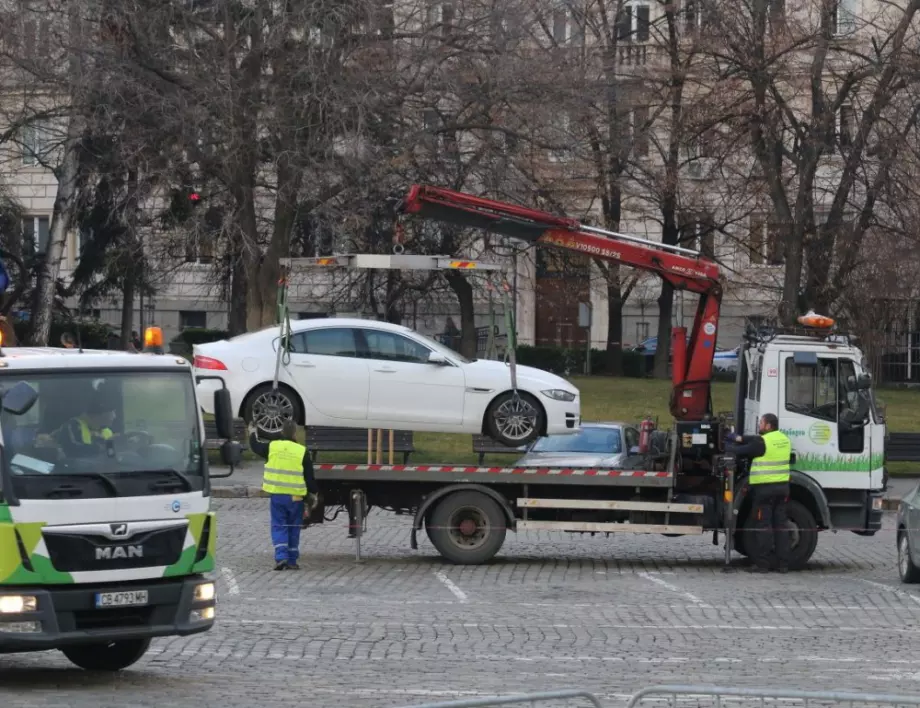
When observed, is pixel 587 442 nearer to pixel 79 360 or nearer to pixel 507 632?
pixel 507 632

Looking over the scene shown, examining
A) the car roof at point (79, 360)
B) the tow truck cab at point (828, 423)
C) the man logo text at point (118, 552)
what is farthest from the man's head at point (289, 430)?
the man logo text at point (118, 552)

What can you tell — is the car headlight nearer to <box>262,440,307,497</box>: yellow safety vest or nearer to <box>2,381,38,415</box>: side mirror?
<box>262,440,307,497</box>: yellow safety vest

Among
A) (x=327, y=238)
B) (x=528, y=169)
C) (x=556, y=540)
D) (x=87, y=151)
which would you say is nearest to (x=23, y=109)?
(x=87, y=151)

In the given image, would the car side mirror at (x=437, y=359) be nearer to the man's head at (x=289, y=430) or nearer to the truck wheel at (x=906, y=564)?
the man's head at (x=289, y=430)

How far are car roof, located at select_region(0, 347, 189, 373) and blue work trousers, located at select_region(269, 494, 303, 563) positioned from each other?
614 cm

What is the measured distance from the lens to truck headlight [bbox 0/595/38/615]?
9805 millimetres

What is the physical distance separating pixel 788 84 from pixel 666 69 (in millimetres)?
4730

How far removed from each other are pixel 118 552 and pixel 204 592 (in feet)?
2.40

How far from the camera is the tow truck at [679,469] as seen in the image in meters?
17.6

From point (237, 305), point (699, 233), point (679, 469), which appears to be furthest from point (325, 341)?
point (699, 233)

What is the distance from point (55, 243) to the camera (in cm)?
3550

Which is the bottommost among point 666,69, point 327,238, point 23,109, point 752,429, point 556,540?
point 556,540

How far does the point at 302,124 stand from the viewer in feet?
91.8

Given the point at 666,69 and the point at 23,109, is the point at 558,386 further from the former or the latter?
the point at 666,69
